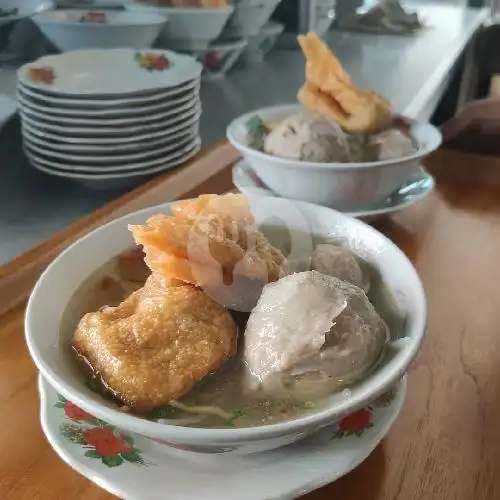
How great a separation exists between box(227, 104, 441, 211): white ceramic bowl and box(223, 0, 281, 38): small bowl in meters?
0.47

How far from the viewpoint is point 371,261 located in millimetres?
495

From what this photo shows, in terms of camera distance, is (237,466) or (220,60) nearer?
(237,466)

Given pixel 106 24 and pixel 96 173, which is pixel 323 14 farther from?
pixel 96 173

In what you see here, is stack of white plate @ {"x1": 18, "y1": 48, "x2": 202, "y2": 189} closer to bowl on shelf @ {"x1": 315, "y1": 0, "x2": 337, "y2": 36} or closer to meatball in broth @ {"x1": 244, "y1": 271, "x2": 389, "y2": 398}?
meatball in broth @ {"x1": 244, "y1": 271, "x2": 389, "y2": 398}

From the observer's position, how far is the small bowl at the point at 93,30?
2.86ft

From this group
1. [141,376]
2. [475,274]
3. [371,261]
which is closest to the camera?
[141,376]

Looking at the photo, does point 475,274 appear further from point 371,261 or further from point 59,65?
point 59,65

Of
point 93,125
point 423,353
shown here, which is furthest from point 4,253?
point 423,353

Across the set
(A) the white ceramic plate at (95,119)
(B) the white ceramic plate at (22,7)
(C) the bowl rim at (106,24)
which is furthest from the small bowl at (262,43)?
(A) the white ceramic plate at (95,119)

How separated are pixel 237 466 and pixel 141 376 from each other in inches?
3.0

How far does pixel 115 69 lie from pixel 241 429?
0.65 meters

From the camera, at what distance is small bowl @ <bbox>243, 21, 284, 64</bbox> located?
1.23 meters

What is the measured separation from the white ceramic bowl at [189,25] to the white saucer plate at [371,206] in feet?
1.06

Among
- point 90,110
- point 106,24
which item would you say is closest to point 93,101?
point 90,110
